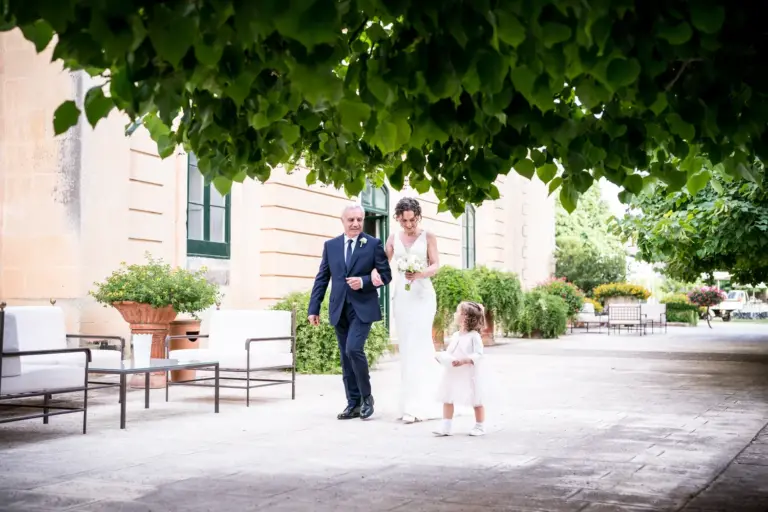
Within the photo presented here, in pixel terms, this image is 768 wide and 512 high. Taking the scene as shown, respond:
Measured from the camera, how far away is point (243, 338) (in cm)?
1092

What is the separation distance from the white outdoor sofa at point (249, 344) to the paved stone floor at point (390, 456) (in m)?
0.44

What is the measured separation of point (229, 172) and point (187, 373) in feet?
26.7

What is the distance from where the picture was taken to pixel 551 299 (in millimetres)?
27453

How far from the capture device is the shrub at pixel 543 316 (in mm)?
27109

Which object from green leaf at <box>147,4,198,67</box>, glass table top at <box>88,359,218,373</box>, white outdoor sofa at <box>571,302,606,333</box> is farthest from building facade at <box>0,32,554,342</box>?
white outdoor sofa at <box>571,302,606,333</box>

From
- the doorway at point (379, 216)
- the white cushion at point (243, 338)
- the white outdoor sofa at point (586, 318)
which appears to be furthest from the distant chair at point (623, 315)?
the white cushion at point (243, 338)

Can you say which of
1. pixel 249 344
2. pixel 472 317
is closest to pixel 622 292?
pixel 249 344

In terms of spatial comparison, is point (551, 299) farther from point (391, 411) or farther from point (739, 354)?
point (391, 411)

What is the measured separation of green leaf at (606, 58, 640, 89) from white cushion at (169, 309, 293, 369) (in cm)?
762

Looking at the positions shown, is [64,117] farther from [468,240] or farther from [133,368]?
[468,240]

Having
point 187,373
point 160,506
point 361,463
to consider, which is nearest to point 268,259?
point 187,373

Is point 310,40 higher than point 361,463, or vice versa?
point 310,40

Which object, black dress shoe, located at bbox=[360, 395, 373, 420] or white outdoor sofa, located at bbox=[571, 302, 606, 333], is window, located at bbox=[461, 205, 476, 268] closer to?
white outdoor sofa, located at bbox=[571, 302, 606, 333]

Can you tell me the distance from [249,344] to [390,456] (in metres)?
3.71
